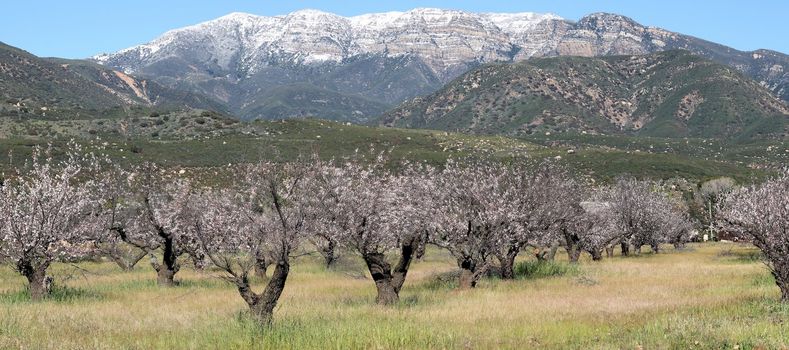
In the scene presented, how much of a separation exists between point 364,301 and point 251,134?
452 ft

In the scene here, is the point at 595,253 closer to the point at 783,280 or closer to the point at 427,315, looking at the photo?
the point at 783,280

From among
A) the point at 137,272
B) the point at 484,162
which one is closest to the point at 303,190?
the point at 484,162

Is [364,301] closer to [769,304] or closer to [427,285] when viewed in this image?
[427,285]

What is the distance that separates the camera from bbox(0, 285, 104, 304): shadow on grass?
22562mm

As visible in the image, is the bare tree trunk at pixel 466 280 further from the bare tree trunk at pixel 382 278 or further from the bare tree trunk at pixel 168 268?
the bare tree trunk at pixel 168 268

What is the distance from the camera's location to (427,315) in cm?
1886

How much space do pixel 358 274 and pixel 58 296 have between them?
45.3ft

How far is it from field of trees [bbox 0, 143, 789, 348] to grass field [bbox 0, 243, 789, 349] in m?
0.09

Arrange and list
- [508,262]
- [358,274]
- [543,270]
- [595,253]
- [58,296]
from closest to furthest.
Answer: [58,296] < [508,262] < [358,274] < [543,270] < [595,253]

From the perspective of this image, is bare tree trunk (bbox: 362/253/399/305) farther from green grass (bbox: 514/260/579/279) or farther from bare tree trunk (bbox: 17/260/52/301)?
green grass (bbox: 514/260/579/279)

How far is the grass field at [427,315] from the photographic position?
13.8 m

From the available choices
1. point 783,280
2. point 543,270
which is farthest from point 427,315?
point 543,270

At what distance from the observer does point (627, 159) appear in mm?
147625

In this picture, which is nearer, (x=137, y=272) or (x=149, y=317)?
(x=149, y=317)
